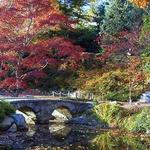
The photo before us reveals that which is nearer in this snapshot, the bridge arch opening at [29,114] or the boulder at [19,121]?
the boulder at [19,121]

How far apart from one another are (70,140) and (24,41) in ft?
49.9

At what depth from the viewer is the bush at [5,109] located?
123 ft

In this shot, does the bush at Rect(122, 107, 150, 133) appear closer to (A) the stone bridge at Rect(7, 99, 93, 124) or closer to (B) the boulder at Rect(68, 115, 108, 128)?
(B) the boulder at Rect(68, 115, 108, 128)

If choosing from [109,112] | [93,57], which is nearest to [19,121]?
[109,112]

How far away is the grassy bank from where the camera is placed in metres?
37.6

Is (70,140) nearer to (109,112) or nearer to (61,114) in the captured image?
(109,112)

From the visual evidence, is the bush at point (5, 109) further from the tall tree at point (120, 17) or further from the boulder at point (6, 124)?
the tall tree at point (120, 17)

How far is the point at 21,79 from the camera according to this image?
158 ft

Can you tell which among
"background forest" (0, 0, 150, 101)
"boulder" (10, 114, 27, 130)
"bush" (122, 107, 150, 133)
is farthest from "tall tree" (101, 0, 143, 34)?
"boulder" (10, 114, 27, 130)

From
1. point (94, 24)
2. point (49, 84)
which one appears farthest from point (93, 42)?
point (49, 84)

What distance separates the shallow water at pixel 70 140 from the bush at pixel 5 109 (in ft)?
5.71

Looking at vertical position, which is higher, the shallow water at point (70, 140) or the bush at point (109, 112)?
the bush at point (109, 112)

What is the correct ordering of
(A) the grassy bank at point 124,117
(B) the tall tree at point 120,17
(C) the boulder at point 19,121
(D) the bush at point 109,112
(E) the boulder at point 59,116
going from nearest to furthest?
(A) the grassy bank at point 124,117 → (C) the boulder at point 19,121 → (D) the bush at point 109,112 → (E) the boulder at point 59,116 → (B) the tall tree at point 120,17

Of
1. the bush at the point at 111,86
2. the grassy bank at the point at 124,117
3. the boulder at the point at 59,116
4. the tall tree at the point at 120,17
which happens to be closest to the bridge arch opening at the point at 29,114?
the boulder at the point at 59,116
